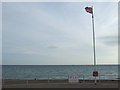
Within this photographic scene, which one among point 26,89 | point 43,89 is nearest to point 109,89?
point 43,89

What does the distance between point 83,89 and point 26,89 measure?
4241 millimetres

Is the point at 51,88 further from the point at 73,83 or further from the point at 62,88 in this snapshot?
the point at 73,83

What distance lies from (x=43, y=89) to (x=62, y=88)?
147 cm

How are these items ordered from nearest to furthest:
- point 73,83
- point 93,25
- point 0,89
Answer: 1. point 0,89
2. point 73,83
3. point 93,25

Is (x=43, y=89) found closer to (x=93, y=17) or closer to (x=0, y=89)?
(x=0, y=89)

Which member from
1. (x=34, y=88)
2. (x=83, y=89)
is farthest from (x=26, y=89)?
(x=83, y=89)

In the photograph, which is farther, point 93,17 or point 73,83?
point 93,17

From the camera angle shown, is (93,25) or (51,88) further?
(93,25)

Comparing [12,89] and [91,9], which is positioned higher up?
[91,9]

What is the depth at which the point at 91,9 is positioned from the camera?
86.6ft

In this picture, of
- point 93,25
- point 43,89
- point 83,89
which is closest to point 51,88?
point 43,89

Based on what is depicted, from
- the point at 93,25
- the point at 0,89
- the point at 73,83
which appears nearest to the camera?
the point at 0,89

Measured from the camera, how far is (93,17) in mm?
26516

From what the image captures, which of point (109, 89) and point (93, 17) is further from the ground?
point (93, 17)
